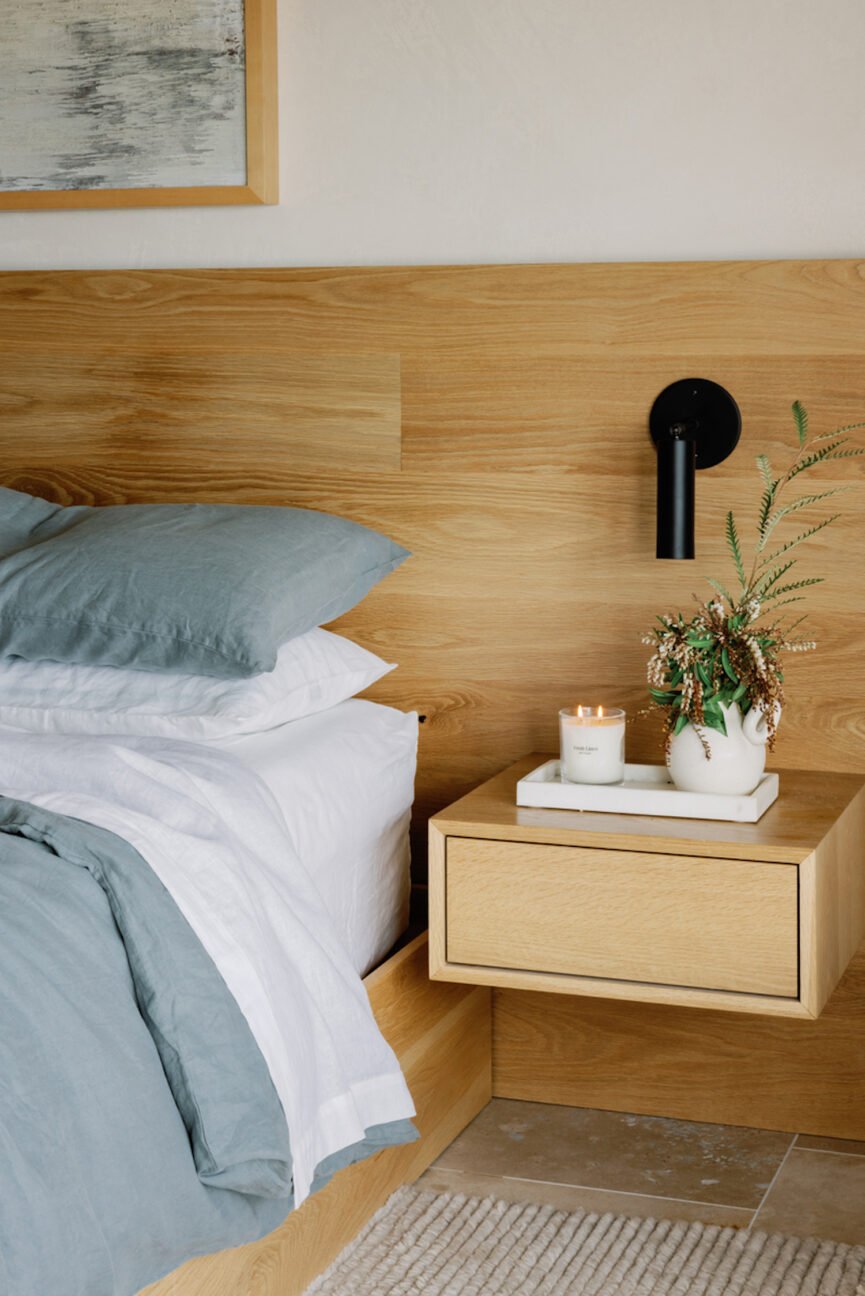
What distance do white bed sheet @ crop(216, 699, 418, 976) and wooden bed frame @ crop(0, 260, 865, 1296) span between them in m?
0.12

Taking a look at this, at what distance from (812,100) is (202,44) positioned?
93 cm

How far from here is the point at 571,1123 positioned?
2.17 m

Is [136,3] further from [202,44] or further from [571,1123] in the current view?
[571,1123]

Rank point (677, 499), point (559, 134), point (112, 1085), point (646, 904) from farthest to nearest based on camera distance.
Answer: point (559, 134) → point (677, 499) → point (646, 904) → point (112, 1085)

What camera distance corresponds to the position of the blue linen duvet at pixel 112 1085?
3.69 feet

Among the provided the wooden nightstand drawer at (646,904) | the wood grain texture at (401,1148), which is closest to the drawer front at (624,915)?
the wooden nightstand drawer at (646,904)

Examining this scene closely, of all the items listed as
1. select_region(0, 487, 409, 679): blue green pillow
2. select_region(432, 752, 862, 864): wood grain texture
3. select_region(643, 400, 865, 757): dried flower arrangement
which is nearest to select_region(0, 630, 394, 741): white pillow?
select_region(0, 487, 409, 679): blue green pillow

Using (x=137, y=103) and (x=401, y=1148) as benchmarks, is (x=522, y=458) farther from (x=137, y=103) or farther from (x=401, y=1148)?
(x=401, y=1148)

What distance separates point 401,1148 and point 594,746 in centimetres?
58

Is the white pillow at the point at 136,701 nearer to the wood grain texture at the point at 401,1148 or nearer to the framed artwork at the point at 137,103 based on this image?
the wood grain texture at the point at 401,1148

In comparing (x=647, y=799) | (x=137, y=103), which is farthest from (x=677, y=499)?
(x=137, y=103)

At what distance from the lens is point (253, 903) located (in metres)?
1.46

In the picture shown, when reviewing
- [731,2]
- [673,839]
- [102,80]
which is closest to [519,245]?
[731,2]

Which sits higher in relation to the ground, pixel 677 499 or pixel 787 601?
pixel 677 499
